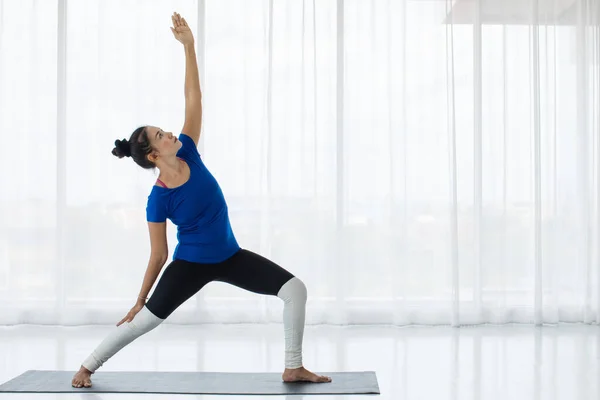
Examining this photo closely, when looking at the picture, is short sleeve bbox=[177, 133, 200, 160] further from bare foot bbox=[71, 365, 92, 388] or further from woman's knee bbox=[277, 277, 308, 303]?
bare foot bbox=[71, 365, 92, 388]

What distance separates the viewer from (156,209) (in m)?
2.80

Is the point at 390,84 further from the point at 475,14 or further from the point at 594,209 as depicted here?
the point at 594,209

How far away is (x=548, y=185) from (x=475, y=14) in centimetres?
117

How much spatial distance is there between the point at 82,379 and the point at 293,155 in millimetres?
2025

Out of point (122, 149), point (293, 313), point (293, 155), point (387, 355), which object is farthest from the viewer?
point (293, 155)

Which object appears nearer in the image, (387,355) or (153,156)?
(153,156)

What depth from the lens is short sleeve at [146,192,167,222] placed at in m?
2.80

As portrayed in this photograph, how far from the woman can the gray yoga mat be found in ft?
0.27

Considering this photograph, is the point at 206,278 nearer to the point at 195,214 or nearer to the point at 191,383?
the point at 195,214

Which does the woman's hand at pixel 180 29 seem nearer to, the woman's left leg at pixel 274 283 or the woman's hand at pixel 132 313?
the woman's left leg at pixel 274 283

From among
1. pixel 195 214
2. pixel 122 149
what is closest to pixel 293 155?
pixel 195 214

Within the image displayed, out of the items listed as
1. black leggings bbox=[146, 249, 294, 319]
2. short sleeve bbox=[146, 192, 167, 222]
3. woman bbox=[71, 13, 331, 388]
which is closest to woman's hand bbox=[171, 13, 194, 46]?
woman bbox=[71, 13, 331, 388]

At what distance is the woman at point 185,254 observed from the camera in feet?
9.18

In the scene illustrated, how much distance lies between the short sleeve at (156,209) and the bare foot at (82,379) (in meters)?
0.68
